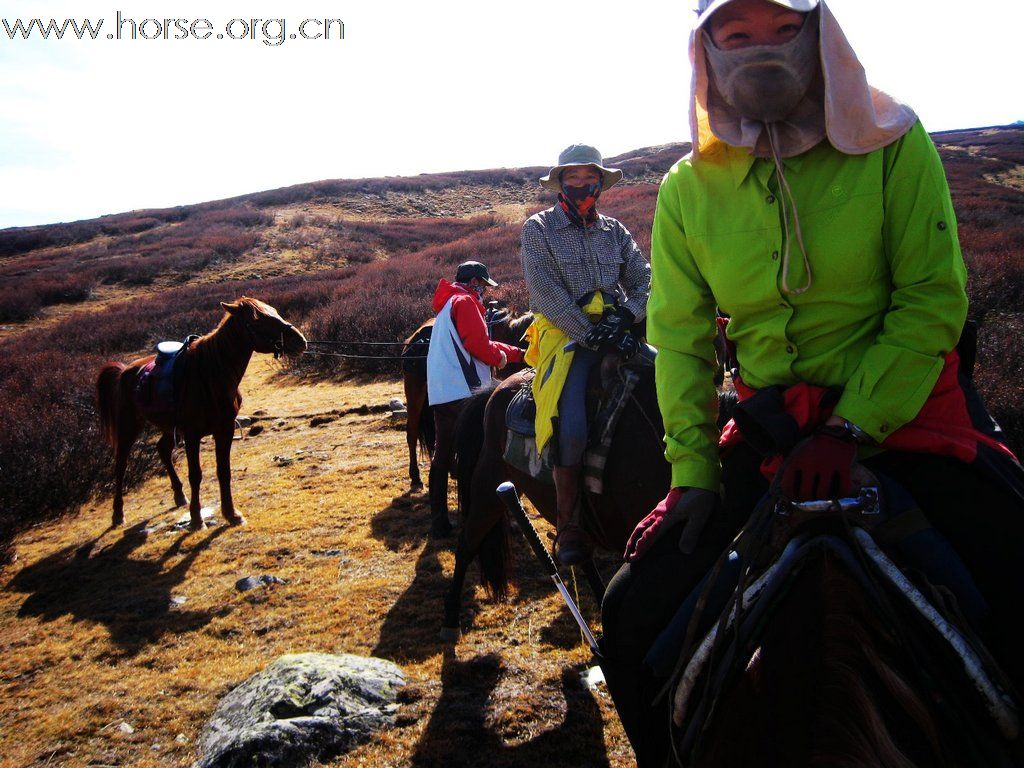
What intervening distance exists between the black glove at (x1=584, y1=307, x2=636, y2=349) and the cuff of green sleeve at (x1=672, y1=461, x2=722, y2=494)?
1.62 m

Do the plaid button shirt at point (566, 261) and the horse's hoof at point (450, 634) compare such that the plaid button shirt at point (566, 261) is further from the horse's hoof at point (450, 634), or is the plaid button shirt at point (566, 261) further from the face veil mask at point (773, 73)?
the horse's hoof at point (450, 634)

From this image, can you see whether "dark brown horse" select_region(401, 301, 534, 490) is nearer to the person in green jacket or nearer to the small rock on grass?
the small rock on grass

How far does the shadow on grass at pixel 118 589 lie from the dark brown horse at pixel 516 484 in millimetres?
2118

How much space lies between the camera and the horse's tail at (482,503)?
4285 millimetres

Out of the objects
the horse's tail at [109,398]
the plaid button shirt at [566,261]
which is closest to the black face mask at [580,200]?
the plaid button shirt at [566,261]

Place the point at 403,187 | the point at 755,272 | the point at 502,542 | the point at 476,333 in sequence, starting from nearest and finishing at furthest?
the point at 755,272 < the point at 502,542 < the point at 476,333 < the point at 403,187

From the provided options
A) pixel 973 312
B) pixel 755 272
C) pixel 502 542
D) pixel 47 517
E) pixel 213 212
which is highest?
pixel 213 212

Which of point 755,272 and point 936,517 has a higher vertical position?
point 755,272

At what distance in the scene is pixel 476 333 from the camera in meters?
5.80

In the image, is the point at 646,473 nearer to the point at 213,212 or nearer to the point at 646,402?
the point at 646,402

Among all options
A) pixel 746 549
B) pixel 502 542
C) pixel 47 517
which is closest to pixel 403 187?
pixel 47 517

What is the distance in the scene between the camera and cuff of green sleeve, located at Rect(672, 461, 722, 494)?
177cm

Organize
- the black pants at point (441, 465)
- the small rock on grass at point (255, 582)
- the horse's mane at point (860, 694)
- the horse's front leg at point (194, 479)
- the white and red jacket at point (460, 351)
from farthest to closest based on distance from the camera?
the horse's front leg at point (194, 479) → the black pants at point (441, 465) → the white and red jacket at point (460, 351) → the small rock on grass at point (255, 582) → the horse's mane at point (860, 694)

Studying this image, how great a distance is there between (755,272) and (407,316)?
13.8m
